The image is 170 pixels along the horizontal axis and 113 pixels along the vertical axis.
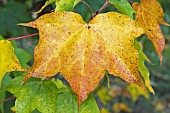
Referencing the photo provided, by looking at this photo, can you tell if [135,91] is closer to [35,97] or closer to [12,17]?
[12,17]

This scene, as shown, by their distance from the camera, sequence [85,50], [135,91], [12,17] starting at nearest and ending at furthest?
1. [85,50]
2. [12,17]
3. [135,91]

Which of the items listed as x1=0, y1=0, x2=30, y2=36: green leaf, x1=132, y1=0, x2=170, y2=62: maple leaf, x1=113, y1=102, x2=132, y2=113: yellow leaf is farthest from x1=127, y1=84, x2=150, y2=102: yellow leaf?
x1=113, y1=102, x2=132, y2=113: yellow leaf

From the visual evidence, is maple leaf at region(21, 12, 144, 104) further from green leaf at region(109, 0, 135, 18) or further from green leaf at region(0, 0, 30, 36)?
green leaf at region(0, 0, 30, 36)

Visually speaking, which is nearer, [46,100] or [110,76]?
[46,100]

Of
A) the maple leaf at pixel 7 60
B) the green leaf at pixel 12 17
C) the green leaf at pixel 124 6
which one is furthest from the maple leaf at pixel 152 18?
the green leaf at pixel 12 17

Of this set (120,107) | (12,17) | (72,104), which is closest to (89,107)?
(72,104)

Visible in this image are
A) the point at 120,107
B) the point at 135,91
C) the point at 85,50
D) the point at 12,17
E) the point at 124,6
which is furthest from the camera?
the point at 120,107
